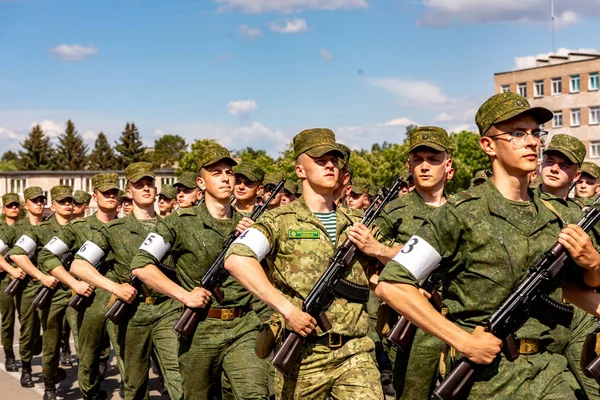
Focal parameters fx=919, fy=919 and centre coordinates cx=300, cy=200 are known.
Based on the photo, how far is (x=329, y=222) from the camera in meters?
6.04

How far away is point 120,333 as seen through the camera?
28.4 ft

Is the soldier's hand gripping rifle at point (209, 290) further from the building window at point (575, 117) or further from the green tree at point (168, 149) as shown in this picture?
the green tree at point (168, 149)

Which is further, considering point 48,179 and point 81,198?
point 48,179

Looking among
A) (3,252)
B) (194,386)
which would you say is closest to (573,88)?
(3,252)

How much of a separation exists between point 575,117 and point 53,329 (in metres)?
66.1

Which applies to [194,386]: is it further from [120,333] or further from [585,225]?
[585,225]

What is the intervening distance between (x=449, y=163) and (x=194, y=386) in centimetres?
272

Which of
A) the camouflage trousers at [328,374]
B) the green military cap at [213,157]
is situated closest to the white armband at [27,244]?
the green military cap at [213,157]

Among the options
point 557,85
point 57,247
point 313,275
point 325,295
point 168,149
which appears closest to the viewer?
point 325,295

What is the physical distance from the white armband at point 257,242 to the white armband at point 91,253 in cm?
340

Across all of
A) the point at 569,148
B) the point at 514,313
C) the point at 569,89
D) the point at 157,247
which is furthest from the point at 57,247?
the point at 569,89

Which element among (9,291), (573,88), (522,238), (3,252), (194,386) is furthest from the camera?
(573,88)

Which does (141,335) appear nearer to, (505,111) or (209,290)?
(209,290)

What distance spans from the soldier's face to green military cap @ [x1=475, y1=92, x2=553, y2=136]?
3.76m
